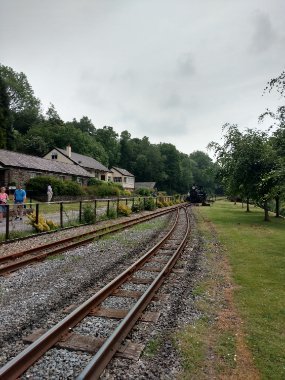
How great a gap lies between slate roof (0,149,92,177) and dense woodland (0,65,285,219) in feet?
38.9

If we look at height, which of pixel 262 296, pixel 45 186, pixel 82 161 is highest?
pixel 82 161

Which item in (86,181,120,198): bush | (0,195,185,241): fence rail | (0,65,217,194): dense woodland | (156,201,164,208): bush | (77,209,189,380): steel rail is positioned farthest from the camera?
(0,65,217,194): dense woodland

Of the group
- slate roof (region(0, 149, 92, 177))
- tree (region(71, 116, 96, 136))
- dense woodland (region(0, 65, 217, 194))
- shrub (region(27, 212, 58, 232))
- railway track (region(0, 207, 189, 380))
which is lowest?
railway track (region(0, 207, 189, 380))

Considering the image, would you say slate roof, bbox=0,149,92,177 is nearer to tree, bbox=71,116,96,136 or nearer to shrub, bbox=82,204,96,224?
shrub, bbox=82,204,96,224

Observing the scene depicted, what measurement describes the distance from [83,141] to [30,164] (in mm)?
45226

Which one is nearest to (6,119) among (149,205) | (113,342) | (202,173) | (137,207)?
(202,173)

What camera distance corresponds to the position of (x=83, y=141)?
8438cm

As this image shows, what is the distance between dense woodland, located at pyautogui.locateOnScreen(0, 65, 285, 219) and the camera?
23.6 metres

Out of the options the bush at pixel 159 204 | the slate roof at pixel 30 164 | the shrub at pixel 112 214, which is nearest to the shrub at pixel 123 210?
the shrub at pixel 112 214

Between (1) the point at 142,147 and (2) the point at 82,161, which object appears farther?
(1) the point at 142,147

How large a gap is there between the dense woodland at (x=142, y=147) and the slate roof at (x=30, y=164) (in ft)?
38.9

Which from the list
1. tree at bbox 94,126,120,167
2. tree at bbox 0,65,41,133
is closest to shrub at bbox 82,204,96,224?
tree at bbox 0,65,41,133

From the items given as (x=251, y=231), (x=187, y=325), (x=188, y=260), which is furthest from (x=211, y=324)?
(x=251, y=231)

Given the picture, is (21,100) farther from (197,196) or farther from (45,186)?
(45,186)
